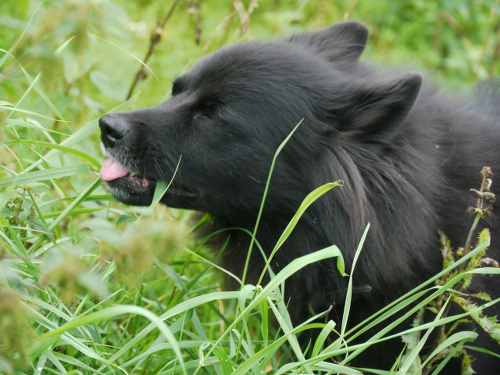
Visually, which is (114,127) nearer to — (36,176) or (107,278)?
(36,176)

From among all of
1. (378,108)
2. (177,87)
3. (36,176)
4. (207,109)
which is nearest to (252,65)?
(207,109)

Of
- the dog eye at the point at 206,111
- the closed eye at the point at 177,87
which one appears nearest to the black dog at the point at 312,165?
the dog eye at the point at 206,111

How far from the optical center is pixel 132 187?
300 cm

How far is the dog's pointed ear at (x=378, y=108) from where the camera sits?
2848 millimetres

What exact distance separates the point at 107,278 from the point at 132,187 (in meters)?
0.40

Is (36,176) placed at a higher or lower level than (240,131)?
lower

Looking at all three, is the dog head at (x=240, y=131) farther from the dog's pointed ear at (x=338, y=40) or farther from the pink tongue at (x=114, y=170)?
the dog's pointed ear at (x=338, y=40)

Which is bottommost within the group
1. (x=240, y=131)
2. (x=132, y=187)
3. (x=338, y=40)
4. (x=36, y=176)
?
(x=132, y=187)

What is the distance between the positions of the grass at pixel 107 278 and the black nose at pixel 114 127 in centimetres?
7

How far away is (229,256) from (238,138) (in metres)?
0.59

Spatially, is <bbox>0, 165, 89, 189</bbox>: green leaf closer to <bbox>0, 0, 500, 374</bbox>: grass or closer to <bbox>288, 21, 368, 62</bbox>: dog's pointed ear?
<bbox>0, 0, 500, 374</bbox>: grass

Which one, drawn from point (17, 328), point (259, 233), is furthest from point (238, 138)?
point (17, 328)

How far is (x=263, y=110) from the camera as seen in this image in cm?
299

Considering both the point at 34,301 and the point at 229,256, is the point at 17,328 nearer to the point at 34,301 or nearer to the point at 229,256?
the point at 34,301
